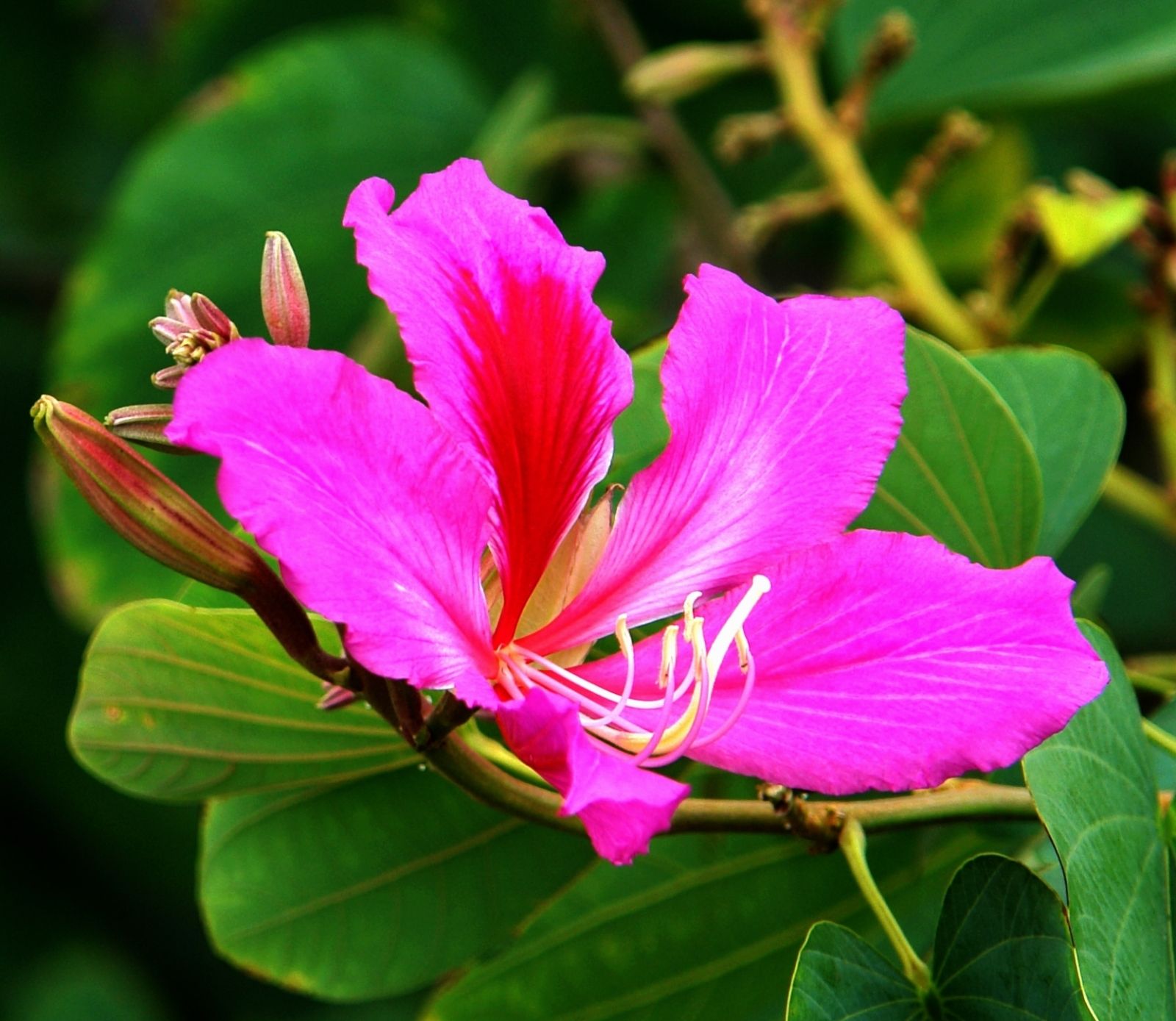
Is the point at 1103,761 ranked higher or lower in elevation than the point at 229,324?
lower

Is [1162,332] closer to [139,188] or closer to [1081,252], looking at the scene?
[1081,252]

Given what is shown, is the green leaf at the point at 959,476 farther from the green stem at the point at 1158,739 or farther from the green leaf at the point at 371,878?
the green leaf at the point at 371,878

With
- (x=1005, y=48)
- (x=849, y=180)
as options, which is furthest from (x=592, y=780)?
(x=1005, y=48)

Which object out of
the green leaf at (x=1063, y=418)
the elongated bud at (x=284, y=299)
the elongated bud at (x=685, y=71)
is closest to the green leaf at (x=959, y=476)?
the green leaf at (x=1063, y=418)

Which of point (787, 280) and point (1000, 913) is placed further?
point (787, 280)

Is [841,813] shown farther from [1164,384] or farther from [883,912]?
[1164,384]

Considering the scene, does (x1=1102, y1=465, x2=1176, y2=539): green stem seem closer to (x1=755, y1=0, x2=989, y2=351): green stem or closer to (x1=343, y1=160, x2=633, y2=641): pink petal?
(x1=755, y1=0, x2=989, y2=351): green stem

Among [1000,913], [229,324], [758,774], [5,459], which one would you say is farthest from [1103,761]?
[5,459]
